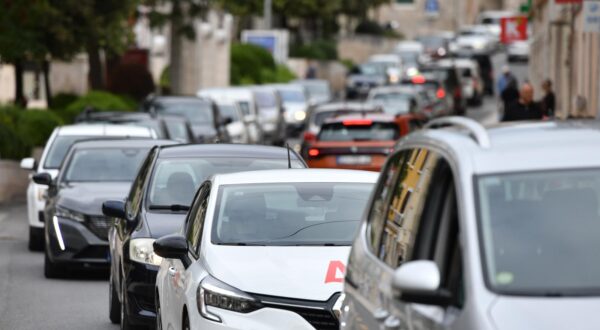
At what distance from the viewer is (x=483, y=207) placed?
18.2ft

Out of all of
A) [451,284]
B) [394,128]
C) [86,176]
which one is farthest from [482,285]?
[394,128]

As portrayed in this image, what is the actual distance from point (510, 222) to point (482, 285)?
0.47m

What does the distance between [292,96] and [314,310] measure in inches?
1742

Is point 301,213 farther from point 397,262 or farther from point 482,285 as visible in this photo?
point 482,285

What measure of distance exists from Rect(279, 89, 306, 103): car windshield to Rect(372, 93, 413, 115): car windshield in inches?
426

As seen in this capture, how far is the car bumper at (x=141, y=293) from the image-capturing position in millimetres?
11555

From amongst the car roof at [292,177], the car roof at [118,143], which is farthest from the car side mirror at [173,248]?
the car roof at [118,143]

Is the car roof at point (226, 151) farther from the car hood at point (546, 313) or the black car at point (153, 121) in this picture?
the black car at point (153, 121)

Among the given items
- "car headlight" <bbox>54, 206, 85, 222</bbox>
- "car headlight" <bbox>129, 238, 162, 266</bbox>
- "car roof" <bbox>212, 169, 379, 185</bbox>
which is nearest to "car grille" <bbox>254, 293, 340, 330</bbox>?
"car roof" <bbox>212, 169, 379, 185</bbox>

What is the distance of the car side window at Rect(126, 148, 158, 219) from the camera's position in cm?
1279

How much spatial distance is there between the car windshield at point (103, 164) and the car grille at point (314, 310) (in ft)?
28.9

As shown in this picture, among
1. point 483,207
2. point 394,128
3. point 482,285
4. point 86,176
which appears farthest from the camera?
point 394,128

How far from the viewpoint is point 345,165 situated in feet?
79.7

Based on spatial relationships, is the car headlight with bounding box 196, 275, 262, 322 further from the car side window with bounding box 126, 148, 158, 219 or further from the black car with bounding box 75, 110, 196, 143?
the black car with bounding box 75, 110, 196, 143
